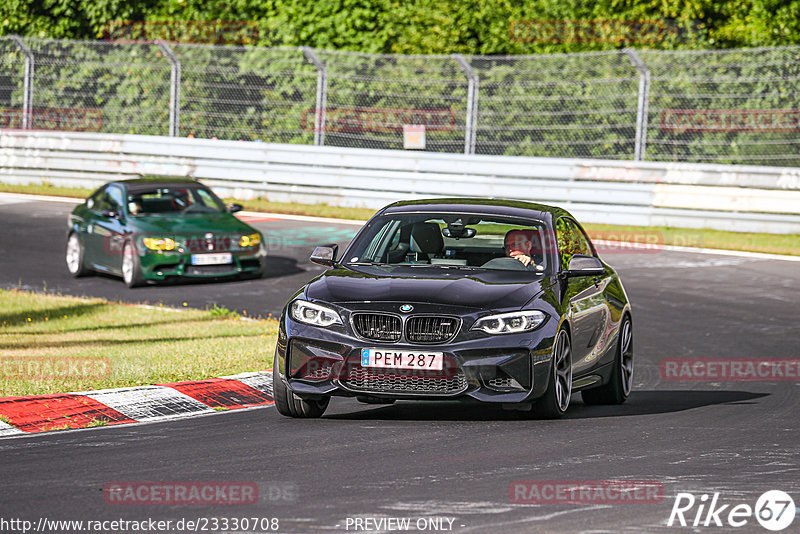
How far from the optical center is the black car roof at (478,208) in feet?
33.7

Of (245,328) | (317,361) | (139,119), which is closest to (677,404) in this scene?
(317,361)

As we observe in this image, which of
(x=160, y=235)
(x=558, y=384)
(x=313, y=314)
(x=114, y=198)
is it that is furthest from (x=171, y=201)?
(x=558, y=384)

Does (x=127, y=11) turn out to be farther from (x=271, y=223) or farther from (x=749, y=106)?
(x=749, y=106)

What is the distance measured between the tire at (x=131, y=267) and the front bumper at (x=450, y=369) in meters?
9.48

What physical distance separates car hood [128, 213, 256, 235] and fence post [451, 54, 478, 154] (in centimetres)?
770

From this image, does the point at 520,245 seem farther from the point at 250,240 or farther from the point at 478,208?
the point at 250,240

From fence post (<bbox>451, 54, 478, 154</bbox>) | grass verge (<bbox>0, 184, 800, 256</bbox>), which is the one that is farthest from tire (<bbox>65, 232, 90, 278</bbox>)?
A: fence post (<bbox>451, 54, 478, 154</bbox>)

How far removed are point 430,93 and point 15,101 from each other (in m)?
9.60

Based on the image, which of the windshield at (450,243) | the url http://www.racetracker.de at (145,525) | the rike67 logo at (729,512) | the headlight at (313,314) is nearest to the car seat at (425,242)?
the windshield at (450,243)

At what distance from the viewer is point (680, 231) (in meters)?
23.4

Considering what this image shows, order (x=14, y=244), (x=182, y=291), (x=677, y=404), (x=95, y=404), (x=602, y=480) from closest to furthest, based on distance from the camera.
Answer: (x=602, y=480)
(x=95, y=404)
(x=677, y=404)
(x=182, y=291)
(x=14, y=244)

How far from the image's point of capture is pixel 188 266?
18.2 metres

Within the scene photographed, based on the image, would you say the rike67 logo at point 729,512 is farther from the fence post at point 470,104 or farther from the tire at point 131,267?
the fence post at point 470,104

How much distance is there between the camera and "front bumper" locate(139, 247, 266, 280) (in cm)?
1792
